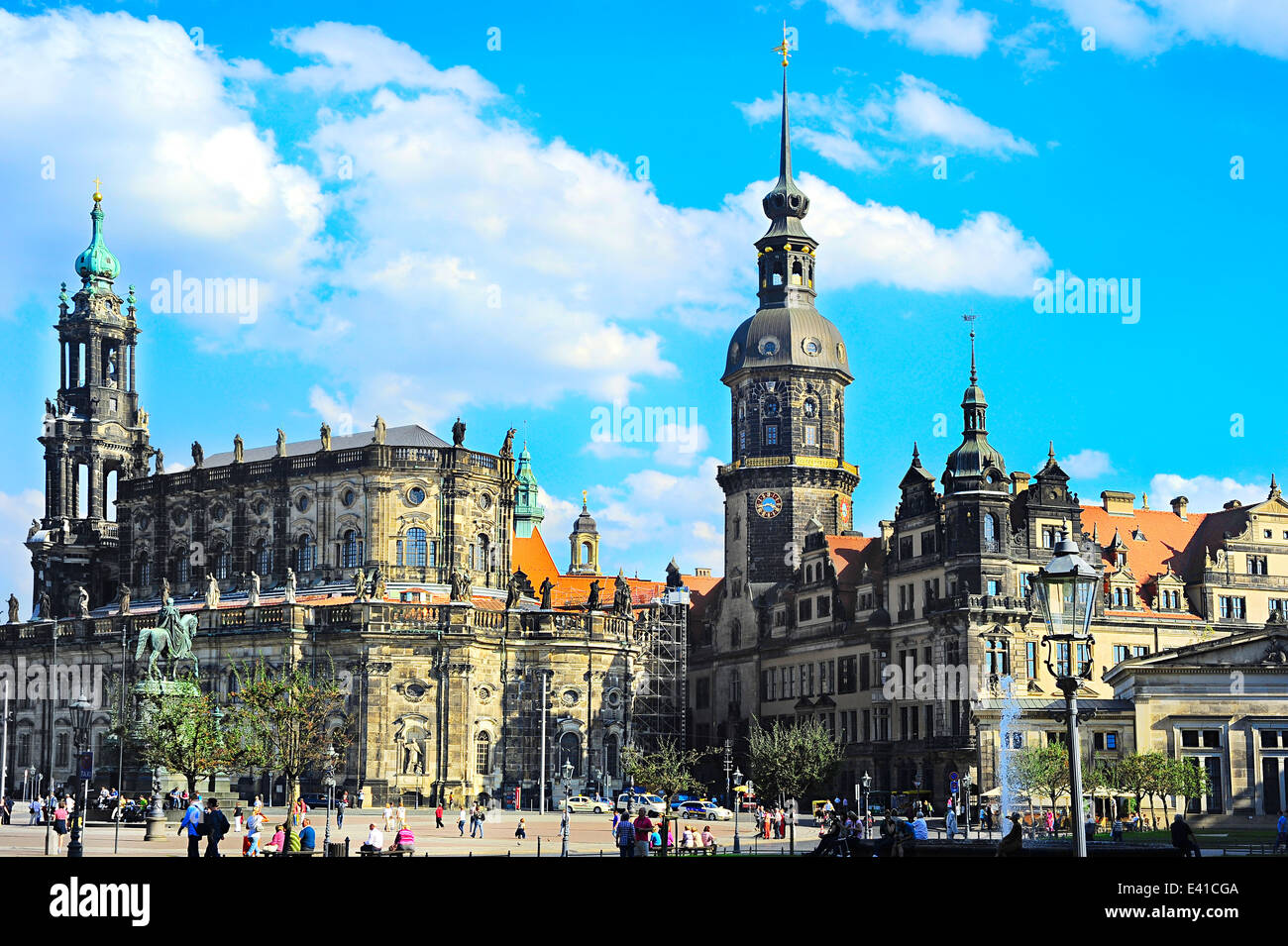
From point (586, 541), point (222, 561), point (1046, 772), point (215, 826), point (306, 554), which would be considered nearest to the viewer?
point (215, 826)

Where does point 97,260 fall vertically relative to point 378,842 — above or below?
above

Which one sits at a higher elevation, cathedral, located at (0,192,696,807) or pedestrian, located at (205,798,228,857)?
cathedral, located at (0,192,696,807)

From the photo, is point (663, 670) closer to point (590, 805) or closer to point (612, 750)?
point (612, 750)

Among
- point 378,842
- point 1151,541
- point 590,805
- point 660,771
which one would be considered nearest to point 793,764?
point 660,771

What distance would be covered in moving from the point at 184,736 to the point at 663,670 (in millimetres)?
48276

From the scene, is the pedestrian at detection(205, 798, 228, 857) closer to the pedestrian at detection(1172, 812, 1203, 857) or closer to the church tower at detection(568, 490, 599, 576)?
the pedestrian at detection(1172, 812, 1203, 857)

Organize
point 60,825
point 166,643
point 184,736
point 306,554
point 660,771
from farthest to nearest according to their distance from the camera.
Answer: point 306,554, point 660,771, point 166,643, point 184,736, point 60,825

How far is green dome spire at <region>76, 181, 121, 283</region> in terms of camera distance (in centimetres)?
11622

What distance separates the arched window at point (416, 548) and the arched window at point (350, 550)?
2853mm

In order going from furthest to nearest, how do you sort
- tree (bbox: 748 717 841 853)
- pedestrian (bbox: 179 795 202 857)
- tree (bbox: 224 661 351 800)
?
tree (bbox: 748 717 841 853) < tree (bbox: 224 661 351 800) < pedestrian (bbox: 179 795 202 857)

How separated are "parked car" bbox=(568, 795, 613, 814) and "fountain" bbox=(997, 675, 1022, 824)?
2011 centimetres

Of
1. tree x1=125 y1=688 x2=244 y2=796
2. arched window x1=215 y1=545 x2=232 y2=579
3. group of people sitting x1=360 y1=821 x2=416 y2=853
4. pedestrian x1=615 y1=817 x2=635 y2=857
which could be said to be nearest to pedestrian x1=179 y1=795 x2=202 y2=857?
group of people sitting x1=360 y1=821 x2=416 y2=853

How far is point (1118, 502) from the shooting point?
Answer: 96.2 metres
